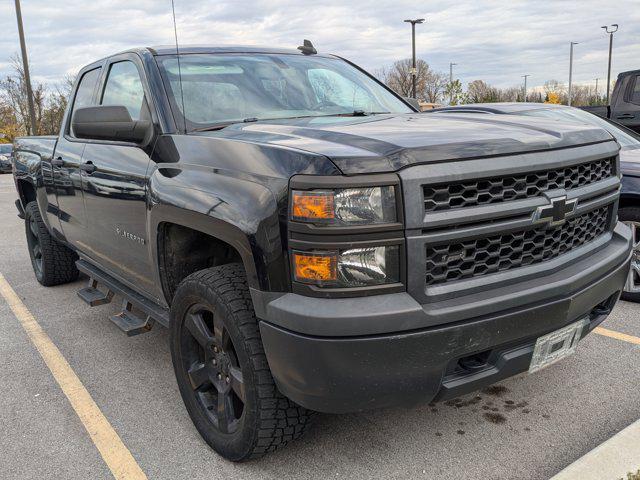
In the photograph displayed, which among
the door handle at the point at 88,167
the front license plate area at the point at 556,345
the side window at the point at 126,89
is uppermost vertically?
the side window at the point at 126,89

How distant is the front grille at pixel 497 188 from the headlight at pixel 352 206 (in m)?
0.14

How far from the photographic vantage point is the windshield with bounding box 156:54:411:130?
321 centimetres

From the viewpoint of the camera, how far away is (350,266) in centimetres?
205

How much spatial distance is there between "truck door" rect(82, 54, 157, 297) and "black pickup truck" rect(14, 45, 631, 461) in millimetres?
29

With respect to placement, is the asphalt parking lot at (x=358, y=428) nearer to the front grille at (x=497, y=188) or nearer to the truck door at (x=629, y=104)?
the front grille at (x=497, y=188)

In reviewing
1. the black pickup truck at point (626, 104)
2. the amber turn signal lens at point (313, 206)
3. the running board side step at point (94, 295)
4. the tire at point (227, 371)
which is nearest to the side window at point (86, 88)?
the running board side step at point (94, 295)

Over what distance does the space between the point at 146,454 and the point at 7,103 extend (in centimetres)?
5559

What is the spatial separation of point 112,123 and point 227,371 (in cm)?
142

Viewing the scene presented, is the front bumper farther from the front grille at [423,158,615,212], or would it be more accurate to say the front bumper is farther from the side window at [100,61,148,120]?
the side window at [100,61,148,120]

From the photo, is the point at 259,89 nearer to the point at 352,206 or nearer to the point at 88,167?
the point at 88,167

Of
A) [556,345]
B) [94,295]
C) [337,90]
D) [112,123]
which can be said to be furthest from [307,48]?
[556,345]

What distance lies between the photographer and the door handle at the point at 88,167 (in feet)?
12.3

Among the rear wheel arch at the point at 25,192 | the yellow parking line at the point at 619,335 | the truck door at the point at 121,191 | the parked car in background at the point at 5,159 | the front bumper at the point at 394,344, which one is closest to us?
the front bumper at the point at 394,344

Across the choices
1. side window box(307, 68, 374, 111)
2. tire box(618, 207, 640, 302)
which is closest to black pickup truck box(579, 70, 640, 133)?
tire box(618, 207, 640, 302)
